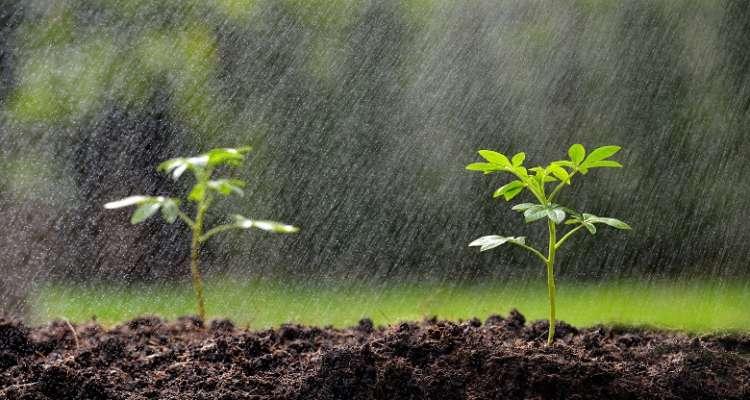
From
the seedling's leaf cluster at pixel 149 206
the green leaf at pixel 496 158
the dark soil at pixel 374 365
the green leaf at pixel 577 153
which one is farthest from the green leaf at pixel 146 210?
the green leaf at pixel 577 153

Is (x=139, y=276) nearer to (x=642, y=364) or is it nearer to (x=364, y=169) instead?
(x=364, y=169)

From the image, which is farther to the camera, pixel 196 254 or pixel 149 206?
pixel 196 254

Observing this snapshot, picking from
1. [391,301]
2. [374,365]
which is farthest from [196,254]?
[391,301]

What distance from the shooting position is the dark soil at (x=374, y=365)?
119 centimetres

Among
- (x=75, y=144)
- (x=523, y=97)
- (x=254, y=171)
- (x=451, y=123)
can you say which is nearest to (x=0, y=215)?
(x=75, y=144)

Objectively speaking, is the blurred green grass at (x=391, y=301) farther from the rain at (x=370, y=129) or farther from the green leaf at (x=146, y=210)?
the green leaf at (x=146, y=210)

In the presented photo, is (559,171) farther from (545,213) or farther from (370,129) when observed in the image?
(370,129)

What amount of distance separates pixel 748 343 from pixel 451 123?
1.49 metres

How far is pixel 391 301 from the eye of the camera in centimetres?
260

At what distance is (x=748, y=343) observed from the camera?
1.56 m

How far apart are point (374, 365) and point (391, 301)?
1.37 m

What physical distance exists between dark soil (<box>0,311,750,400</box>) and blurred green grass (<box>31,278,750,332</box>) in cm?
54

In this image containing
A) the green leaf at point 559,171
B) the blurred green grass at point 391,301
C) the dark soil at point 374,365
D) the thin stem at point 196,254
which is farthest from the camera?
the blurred green grass at point 391,301

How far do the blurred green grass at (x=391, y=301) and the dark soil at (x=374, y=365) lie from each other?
21.4 inches
